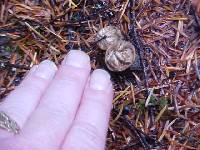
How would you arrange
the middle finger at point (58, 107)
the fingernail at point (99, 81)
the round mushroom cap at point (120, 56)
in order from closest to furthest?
the middle finger at point (58, 107) → the fingernail at point (99, 81) → the round mushroom cap at point (120, 56)

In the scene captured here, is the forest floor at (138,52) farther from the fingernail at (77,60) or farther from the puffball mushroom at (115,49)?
the fingernail at (77,60)

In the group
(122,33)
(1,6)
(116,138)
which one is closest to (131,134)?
(116,138)

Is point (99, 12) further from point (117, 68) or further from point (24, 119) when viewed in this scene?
point (24, 119)

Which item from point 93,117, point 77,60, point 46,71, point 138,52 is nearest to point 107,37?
point 138,52

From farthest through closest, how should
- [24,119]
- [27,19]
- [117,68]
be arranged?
[27,19] < [117,68] < [24,119]

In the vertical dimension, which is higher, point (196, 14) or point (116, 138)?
point (196, 14)

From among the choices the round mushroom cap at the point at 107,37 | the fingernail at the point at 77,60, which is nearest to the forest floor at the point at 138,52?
the round mushroom cap at the point at 107,37

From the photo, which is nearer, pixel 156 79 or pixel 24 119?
pixel 24 119
